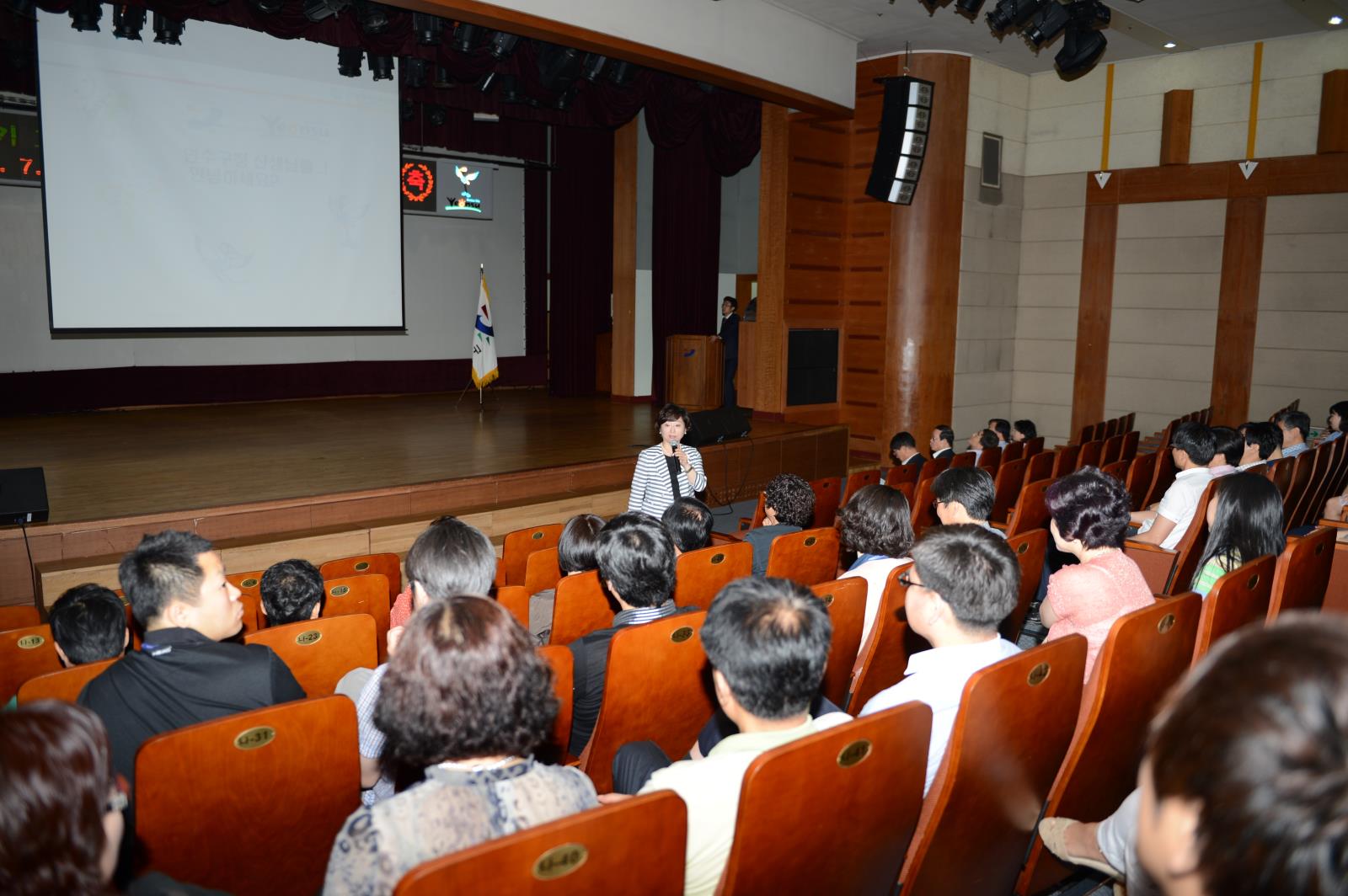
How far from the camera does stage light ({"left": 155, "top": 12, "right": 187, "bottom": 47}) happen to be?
6.74 meters

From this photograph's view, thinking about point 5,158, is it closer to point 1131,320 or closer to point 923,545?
point 923,545

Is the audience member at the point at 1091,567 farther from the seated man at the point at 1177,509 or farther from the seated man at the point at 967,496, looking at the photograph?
the seated man at the point at 1177,509

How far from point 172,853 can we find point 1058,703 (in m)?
1.66

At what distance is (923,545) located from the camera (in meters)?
2.07

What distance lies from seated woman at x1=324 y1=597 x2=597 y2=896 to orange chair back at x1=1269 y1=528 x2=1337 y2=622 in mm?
2269

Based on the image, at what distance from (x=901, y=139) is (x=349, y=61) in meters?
5.15

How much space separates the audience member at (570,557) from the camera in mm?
3232

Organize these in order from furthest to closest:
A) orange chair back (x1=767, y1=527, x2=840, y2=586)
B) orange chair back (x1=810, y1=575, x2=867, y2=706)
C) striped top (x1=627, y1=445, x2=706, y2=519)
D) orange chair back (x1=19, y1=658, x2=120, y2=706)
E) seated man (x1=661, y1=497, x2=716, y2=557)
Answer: striped top (x1=627, y1=445, x2=706, y2=519) < seated man (x1=661, y1=497, x2=716, y2=557) < orange chair back (x1=767, y1=527, x2=840, y2=586) < orange chair back (x1=810, y1=575, x2=867, y2=706) < orange chair back (x1=19, y1=658, x2=120, y2=706)

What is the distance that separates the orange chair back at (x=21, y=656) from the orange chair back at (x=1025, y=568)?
118 inches

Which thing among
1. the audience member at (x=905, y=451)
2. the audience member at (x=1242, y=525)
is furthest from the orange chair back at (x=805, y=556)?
the audience member at (x=905, y=451)

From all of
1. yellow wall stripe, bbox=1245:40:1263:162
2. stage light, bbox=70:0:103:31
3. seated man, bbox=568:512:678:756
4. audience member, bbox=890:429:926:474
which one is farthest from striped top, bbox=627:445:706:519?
yellow wall stripe, bbox=1245:40:1263:162

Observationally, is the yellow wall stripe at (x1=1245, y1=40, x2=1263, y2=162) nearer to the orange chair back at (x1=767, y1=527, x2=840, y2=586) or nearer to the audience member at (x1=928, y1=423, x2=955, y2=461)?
the audience member at (x1=928, y1=423, x2=955, y2=461)

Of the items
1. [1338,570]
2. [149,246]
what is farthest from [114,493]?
[1338,570]

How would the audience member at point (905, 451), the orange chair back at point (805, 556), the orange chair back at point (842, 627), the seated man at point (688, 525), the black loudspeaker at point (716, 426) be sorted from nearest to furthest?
the orange chair back at point (842, 627) < the orange chair back at point (805, 556) < the seated man at point (688, 525) < the audience member at point (905, 451) < the black loudspeaker at point (716, 426)
